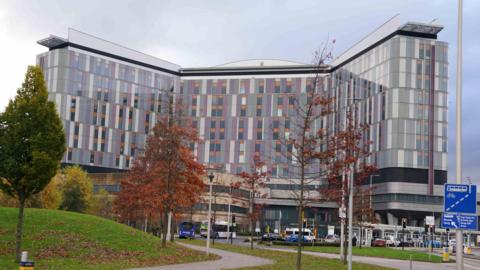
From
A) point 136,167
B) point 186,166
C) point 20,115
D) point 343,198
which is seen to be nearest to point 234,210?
point 136,167

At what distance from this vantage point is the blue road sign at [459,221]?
14281mm

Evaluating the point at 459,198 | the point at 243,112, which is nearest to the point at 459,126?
the point at 459,198

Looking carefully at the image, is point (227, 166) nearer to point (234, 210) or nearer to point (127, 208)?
point (234, 210)

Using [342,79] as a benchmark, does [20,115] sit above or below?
below

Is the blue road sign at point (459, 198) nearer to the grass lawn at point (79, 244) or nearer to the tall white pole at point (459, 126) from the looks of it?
the tall white pole at point (459, 126)

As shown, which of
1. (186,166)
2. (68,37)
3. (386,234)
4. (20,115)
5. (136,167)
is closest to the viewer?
(20,115)

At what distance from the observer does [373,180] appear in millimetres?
113688

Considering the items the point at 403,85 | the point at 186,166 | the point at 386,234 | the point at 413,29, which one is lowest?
the point at 386,234

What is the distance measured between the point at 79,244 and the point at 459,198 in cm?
1950

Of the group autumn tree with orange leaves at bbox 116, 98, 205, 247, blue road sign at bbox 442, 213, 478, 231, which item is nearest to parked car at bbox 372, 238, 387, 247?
autumn tree with orange leaves at bbox 116, 98, 205, 247

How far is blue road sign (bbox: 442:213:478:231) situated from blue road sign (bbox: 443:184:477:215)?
0.12 metres

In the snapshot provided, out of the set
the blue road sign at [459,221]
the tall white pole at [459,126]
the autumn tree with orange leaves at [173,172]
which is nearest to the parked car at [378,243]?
the autumn tree with orange leaves at [173,172]

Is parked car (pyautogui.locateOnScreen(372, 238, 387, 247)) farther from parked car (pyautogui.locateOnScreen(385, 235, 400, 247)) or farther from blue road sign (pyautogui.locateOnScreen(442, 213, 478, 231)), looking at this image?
blue road sign (pyautogui.locateOnScreen(442, 213, 478, 231))

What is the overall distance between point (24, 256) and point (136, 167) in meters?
43.0
